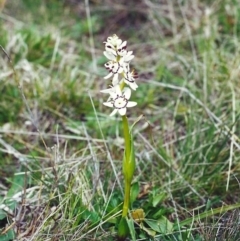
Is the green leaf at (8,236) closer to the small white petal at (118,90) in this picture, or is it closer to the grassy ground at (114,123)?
the grassy ground at (114,123)

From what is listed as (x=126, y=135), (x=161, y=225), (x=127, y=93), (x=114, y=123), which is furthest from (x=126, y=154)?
(x=114, y=123)

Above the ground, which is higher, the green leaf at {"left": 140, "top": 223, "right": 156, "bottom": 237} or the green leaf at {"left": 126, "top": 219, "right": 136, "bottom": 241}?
the green leaf at {"left": 126, "top": 219, "right": 136, "bottom": 241}

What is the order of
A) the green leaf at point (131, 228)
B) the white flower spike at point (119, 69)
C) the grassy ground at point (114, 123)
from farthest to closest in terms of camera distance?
the grassy ground at point (114, 123) → the green leaf at point (131, 228) → the white flower spike at point (119, 69)

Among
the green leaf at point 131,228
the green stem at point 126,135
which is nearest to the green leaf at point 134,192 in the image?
the green leaf at point 131,228

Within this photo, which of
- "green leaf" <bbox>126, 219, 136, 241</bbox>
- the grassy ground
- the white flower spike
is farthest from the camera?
the grassy ground

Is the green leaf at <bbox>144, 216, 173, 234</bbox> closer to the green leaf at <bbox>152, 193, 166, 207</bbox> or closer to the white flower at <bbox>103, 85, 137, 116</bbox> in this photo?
the green leaf at <bbox>152, 193, 166, 207</bbox>

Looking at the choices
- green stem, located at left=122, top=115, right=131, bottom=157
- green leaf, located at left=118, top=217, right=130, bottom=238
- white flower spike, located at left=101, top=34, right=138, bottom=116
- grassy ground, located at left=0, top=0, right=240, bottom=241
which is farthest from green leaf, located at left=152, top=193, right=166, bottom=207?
white flower spike, located at left=101, top=34, right=138, bottom=116

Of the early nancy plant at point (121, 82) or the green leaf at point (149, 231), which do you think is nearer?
the early nancy plant at point (121, 82)

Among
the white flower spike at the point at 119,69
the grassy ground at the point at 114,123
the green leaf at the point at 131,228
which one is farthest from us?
the grassy ground at the point at 114,123

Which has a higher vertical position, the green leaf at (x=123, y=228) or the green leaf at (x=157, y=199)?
the green leaf at (x=157, y=199)

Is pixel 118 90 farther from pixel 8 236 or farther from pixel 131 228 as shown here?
pixel 8 236
